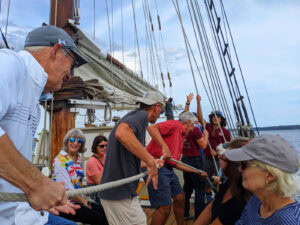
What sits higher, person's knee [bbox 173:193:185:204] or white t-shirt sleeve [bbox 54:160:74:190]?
white t-shirt sleeve [bbox 54:160:74:190]

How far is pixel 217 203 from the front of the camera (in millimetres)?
1787

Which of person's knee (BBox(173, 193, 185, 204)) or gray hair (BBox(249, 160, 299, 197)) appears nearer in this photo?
gray hair (BBox(249, 160, 299, 197))

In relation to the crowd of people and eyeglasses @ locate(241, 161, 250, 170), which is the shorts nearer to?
the crowd of people

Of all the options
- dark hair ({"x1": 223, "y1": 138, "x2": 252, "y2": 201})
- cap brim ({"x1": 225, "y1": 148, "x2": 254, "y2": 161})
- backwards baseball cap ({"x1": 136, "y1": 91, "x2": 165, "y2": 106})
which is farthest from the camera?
backwards baseball cap ({"x1": 136, "y1": 91, "x2": 165, "y2": 106})

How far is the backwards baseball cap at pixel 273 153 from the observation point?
1.23m

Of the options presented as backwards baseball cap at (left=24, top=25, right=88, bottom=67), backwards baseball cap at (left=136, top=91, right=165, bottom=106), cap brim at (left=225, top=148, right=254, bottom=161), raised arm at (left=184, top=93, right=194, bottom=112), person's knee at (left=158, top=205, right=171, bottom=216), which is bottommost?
person's knee at (left=158, top=205, right=171, bottom=216)

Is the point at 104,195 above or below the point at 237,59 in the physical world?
below

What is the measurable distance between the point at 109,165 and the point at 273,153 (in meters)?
1.13

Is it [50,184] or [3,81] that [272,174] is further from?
[3,81]

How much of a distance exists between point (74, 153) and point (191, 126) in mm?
1406

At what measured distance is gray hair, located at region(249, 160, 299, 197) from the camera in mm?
1204

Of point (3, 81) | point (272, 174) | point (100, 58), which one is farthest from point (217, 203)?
point (100, 58)

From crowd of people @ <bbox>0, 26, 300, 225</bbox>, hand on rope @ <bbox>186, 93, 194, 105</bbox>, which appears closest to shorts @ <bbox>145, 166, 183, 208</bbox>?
crowd of people @ <bbox>0, 26, 300, 225</bbox>

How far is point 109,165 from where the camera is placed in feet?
6.30
